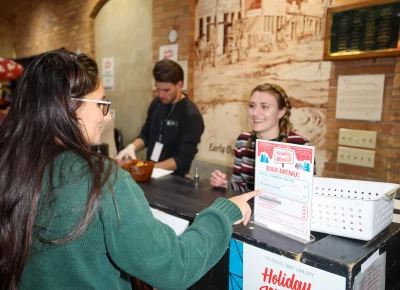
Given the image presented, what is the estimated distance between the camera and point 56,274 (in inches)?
29.5

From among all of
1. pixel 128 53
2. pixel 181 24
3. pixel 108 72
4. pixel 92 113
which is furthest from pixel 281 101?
pixel 108 72

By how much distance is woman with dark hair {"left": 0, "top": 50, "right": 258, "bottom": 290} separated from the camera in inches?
27.6

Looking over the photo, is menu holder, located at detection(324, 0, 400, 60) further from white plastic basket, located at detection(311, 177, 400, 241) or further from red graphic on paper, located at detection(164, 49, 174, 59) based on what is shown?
red graphic on paper, located at detection(164, 49, 174, 59)

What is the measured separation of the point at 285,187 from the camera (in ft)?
3.29

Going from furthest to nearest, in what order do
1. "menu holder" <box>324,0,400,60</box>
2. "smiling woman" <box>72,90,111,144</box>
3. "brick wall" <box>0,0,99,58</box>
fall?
"brick wall" <box>0,0,99,58</box>
"menu holder" <box>324,0,400,60</box>
"smiling woman" <box>72,90,111,144</box>

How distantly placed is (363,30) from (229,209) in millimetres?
1844

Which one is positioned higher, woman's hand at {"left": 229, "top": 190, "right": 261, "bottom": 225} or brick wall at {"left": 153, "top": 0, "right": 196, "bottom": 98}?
brick wall at {"left": 153, "top": 0, "right": 196, "bottom": 98}

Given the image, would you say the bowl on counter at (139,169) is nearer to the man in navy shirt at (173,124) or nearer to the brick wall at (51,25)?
the man in navy shirt at (173,124)

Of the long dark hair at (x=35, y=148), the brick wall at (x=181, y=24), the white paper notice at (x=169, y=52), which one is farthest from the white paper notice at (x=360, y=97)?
the long dark hair at (x=35, y=148)

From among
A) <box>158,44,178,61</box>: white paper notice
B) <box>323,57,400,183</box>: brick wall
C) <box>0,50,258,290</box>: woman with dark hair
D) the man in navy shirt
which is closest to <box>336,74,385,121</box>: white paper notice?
<box>323,57,400,183</box>: brick wall

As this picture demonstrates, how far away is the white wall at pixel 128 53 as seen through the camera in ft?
13.4

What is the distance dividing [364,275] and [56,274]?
79 centimetres

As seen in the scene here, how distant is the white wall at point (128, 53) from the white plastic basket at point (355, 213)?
3343mm

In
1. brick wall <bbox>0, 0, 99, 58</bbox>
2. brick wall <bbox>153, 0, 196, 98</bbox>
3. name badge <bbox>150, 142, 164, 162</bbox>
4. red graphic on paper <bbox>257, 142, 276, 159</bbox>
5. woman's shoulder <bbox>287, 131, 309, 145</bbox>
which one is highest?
brick wall <bbox>0, 0, 99, 58</bbox>
